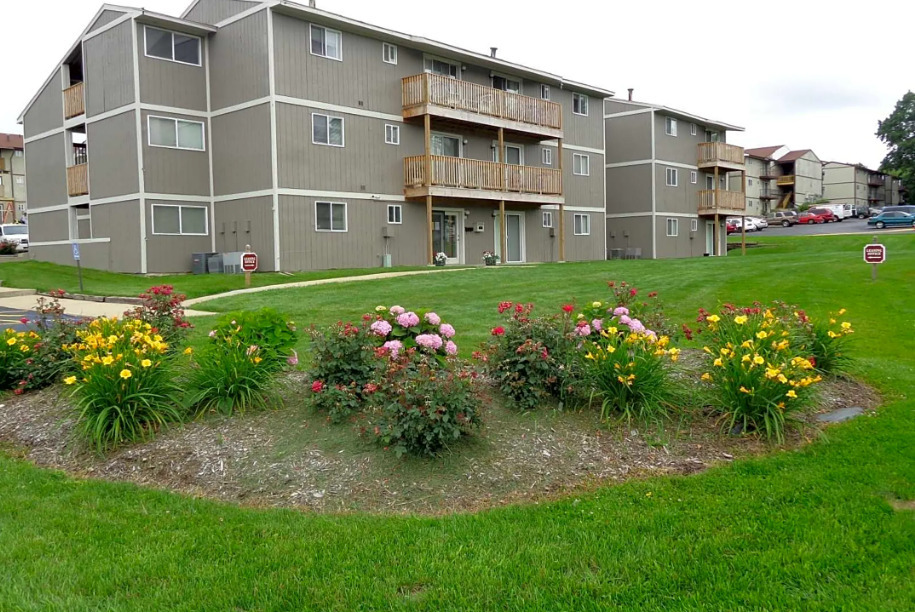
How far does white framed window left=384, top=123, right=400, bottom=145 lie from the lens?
25453mm

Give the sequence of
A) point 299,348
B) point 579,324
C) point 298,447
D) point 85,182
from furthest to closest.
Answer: point 85,182 → point 299,348 → point 579,324 → point 298,447

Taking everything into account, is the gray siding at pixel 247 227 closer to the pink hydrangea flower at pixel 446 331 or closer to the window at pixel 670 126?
the pink hydrangea flower at pixel 446 331

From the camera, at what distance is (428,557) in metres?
3.75

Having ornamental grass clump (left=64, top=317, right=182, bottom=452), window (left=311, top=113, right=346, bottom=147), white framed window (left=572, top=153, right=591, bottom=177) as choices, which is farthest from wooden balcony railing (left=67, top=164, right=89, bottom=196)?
ornamental grass clump (left=64, top=317, right=182, bottom=452)

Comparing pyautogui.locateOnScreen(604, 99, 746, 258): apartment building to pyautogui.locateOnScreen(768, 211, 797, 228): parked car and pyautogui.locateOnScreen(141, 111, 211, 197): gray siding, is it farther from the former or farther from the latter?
pyautogui.locateOnScreen(768, 211, 797, 228): parked car

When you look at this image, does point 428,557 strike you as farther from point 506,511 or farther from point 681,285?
point 681,285

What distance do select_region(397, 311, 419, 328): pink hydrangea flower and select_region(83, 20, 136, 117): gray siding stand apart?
2051 cm

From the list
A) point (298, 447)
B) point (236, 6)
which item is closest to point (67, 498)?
point (298, 447)

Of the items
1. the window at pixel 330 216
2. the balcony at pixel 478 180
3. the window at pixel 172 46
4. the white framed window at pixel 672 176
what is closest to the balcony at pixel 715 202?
the white framed window at pixel 672 176

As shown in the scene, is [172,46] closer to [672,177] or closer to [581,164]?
[581,164]

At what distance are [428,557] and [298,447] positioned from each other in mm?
1882

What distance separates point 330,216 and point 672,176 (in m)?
22.1

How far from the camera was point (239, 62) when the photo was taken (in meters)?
23.4

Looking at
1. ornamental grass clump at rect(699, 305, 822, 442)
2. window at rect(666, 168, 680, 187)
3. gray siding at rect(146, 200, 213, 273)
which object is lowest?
ornamental grass clump at rect(699, 305, 822, 442)
